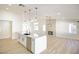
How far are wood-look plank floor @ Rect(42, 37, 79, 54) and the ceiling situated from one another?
532 millimetres

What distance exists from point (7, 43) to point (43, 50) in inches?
32.1

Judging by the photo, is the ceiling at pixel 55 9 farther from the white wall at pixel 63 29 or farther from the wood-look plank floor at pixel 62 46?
the wood-look plank floor at pixel 62 46

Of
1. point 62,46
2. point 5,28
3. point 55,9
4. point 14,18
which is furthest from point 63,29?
point 5,28

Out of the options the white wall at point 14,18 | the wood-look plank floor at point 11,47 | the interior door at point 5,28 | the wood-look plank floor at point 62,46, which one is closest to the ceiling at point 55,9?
the white wall at point 14,18

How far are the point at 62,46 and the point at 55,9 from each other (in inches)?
33.3

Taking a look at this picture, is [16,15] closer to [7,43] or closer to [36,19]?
[36,19]

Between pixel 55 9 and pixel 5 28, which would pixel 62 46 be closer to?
pixel 55 9

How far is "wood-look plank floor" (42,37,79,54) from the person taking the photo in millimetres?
2234

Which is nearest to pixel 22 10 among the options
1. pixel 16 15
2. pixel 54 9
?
pixel 16 15

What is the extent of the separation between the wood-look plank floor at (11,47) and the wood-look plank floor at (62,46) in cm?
51

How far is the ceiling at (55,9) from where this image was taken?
219cm

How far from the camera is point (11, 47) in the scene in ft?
7.49
